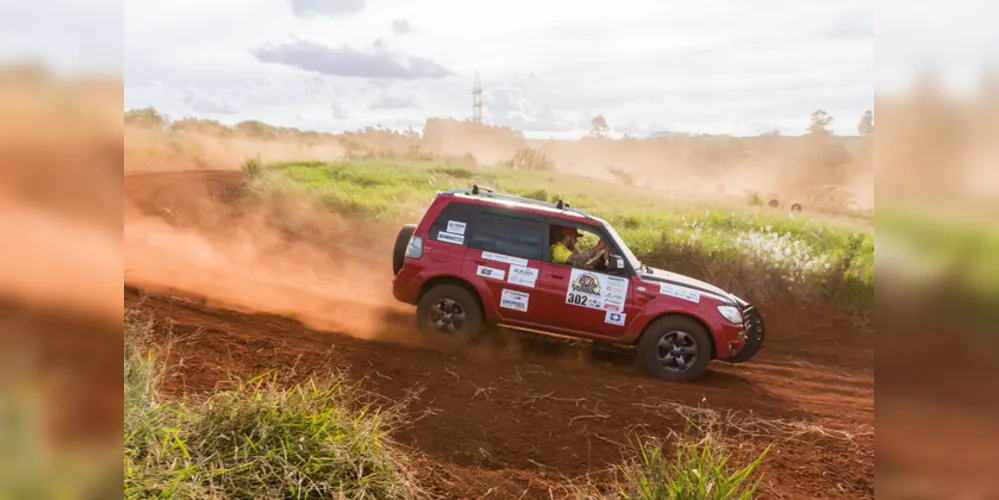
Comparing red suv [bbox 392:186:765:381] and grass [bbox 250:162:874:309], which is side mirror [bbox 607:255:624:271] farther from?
grass [bbox 250:162:874:309]

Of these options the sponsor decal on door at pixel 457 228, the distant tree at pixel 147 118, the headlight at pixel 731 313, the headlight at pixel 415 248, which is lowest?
the headlight at pixel 731 313

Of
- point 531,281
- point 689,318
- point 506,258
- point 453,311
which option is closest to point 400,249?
point 453,311

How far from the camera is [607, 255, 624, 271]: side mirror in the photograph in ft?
24.4

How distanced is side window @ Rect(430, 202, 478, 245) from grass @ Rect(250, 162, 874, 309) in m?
5.12

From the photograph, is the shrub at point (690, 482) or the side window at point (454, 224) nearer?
the shrub at point (690, 482)

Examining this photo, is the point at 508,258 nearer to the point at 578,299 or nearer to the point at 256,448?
the point at 578,299

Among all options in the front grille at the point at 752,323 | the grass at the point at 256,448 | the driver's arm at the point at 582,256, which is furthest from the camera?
the driver's arm at the point at 582,256

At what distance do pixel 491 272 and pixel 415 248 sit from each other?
0.81 m

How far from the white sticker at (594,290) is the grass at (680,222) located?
4784 mm

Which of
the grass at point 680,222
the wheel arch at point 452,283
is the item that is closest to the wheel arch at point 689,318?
the wheel arch at point 452,283

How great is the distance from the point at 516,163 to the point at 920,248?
1600 cm

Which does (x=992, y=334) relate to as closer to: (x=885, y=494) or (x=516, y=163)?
(x=885, y=494)

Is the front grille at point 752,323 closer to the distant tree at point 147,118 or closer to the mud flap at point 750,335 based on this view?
the mud flap at point 750,335

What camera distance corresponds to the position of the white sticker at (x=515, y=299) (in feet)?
25.2
